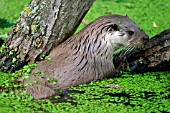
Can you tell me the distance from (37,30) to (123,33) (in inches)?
40.2

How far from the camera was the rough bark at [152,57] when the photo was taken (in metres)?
6.75

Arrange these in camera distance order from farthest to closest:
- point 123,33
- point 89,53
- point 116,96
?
point 123,33 < point 89,53 < point 116,96

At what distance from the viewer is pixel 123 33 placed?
6469 millimetres

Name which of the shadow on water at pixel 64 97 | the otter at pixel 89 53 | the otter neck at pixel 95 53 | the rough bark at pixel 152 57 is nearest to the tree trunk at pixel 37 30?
the otter at pixel 89 53

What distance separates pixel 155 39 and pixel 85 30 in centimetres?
95

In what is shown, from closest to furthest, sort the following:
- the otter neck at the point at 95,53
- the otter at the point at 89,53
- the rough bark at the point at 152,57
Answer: the otter at the point at 89,53 → the otter neck at the point at 95,53 → the rough bark at the point at 152,57

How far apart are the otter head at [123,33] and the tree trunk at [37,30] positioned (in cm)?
40

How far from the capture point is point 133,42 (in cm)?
652

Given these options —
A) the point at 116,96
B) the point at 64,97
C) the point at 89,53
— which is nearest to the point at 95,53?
the point at 89,53

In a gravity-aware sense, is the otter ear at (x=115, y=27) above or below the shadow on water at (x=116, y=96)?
above

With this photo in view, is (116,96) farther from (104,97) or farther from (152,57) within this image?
(152,57)

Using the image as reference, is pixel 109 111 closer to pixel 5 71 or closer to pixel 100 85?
pixel 100 85

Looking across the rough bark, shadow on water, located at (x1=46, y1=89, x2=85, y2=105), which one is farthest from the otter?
the rough bark

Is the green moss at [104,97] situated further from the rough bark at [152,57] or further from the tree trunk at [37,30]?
the tree trunk at [37,30]
